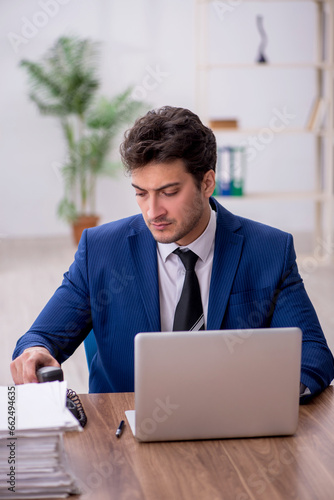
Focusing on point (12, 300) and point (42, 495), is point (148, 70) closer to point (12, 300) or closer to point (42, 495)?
point (12, 300)

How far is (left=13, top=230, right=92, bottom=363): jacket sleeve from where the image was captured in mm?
1806

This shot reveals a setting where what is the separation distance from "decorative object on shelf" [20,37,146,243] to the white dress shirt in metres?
4.65

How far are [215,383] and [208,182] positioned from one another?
777 mm

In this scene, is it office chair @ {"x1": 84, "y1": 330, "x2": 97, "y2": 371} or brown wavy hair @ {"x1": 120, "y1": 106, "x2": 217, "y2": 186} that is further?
office chair @ {"x1": 84, "y1": 330, "x2": 97, "y2": 371}

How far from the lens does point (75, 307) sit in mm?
1909

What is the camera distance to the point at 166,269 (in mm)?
1949

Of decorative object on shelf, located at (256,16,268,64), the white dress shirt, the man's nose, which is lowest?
the white dress shirt

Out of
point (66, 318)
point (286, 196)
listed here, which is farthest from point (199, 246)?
point (286, 196)

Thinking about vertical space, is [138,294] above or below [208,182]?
below

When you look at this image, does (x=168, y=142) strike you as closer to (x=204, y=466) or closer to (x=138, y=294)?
(x=138, y=294)

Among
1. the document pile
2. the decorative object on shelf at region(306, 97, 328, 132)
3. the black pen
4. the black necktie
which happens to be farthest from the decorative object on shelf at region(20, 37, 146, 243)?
the document pile

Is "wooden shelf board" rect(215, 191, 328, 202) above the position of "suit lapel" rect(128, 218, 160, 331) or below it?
below

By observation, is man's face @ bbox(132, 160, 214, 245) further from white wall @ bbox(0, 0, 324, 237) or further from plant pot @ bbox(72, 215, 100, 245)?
white wall @ bbox(0, 0, 324, 237)

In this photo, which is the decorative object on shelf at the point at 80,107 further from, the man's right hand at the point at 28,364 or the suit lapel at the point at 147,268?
the man's right hand at the point at 28,364
